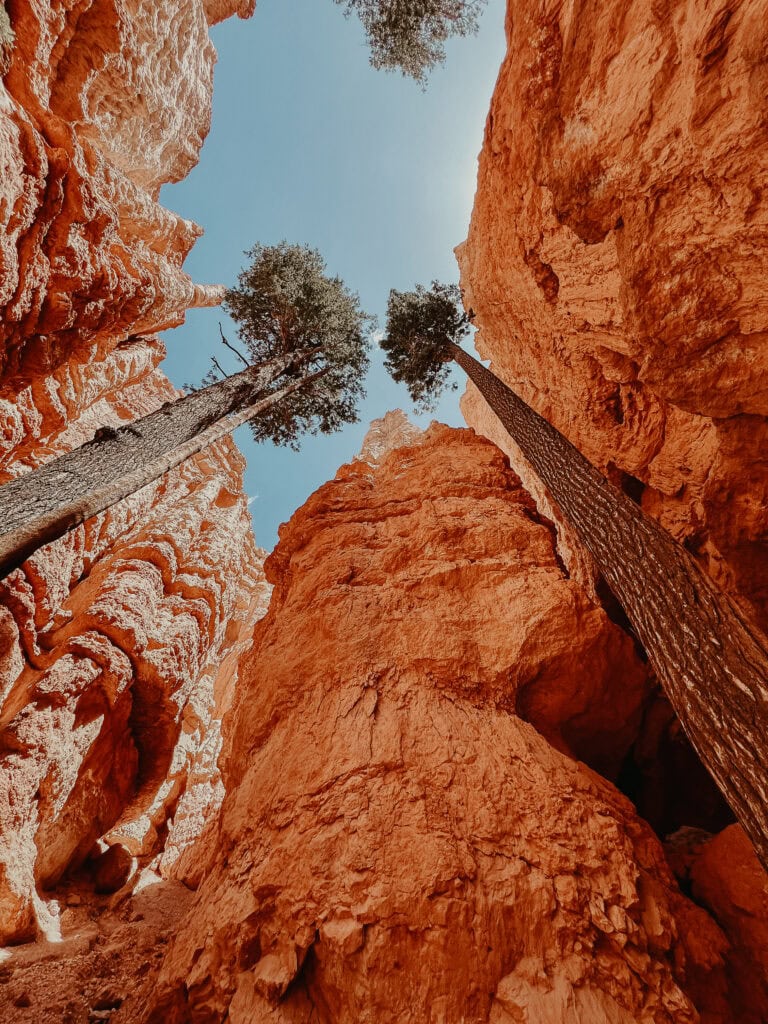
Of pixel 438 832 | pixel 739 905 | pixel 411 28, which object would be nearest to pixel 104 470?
pixel 438 832

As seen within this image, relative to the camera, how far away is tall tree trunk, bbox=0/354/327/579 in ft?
14.1

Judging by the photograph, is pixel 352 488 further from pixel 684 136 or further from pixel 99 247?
pixel 684 136

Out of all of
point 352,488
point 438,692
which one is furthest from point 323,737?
point 352,488

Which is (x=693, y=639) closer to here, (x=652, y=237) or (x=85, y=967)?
(x=652, y=237)

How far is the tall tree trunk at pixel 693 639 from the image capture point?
292cm

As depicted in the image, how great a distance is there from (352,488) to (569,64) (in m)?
7.17

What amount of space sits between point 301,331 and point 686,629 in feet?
40.0

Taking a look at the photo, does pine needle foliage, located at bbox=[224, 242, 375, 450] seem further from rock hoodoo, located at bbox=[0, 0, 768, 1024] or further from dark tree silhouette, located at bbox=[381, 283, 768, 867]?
dark tree silhouette, located at bbox=[381, 283, 768, 867]

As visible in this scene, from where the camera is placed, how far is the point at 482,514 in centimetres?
730

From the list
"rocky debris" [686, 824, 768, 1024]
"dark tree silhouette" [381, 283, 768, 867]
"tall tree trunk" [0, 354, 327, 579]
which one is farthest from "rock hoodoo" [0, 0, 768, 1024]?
"tall tree trunk" [0, 354, 327, 579]

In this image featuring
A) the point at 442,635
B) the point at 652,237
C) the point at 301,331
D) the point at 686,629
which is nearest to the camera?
the point at 686,629

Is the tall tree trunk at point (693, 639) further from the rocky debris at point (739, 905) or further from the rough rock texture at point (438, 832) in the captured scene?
the rocky debris at point (739, 905)

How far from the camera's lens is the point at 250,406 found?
9.57m

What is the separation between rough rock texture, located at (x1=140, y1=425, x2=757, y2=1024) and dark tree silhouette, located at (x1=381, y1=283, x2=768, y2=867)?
1.12 metres
